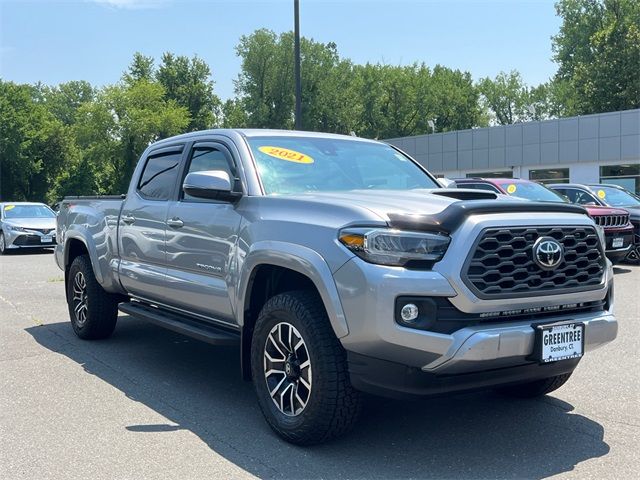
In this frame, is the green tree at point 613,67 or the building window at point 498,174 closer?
the building window at point 498,174

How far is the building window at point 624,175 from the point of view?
29420 millimetres

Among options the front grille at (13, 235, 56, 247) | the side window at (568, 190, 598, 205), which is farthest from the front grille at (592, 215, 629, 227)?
the front grille at (13, 235, 56, 247)

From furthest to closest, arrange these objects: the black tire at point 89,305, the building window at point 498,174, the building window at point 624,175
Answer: the building window at point 498,174 < the building window at point 624,175 < the black tire at point 89,305

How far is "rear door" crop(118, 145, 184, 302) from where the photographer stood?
5.56 meters

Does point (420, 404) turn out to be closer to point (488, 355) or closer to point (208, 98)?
point (488, 355)

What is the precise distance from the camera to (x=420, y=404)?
486 cm

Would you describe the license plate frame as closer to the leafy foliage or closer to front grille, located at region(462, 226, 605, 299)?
front grille, located at region(462, 226, 605, 299)

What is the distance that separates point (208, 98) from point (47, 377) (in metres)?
67.8

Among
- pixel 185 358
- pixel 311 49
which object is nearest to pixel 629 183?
pixel 185 358

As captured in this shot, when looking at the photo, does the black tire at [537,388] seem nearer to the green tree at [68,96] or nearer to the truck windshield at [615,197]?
the truck windshield at [615,197]

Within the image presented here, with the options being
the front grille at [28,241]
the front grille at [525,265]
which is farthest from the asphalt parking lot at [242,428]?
the front grille at [28,241]

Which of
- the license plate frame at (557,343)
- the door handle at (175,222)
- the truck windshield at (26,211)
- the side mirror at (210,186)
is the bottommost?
the license plate frame at (557,343)

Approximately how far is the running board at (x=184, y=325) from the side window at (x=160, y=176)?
99 cm

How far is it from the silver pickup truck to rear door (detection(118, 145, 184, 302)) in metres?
0.26
